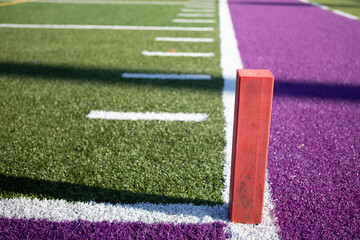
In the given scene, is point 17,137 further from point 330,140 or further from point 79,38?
point 79,38

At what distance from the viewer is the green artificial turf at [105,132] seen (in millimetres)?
1867

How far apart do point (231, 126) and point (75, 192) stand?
4.29 feet

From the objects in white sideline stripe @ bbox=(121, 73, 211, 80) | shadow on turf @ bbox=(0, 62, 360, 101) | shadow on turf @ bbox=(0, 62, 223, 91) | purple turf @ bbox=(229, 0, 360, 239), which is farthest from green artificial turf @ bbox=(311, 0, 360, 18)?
shadow on turf @ bbox=(0, 62, 223, 91)

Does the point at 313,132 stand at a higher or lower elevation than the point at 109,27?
lower

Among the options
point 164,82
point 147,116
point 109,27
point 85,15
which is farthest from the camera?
point 85,15

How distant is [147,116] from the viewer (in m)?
2.76

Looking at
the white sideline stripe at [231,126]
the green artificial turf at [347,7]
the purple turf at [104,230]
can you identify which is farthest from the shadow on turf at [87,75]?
the green artificial turf at [347,7]

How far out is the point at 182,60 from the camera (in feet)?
14.4

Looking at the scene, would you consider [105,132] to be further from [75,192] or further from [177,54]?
[177,54]

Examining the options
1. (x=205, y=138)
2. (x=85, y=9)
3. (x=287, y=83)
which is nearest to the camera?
(x=205, y=138)

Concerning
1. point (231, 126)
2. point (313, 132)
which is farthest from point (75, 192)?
point (313, 132)

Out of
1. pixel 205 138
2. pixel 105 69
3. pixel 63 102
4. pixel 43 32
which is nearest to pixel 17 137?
pixel 63 102

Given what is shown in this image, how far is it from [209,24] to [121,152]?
553 centimetres

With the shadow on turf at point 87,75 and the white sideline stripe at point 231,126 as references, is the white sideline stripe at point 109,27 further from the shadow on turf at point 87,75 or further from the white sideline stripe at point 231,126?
the shadow on turf at point 87,75
